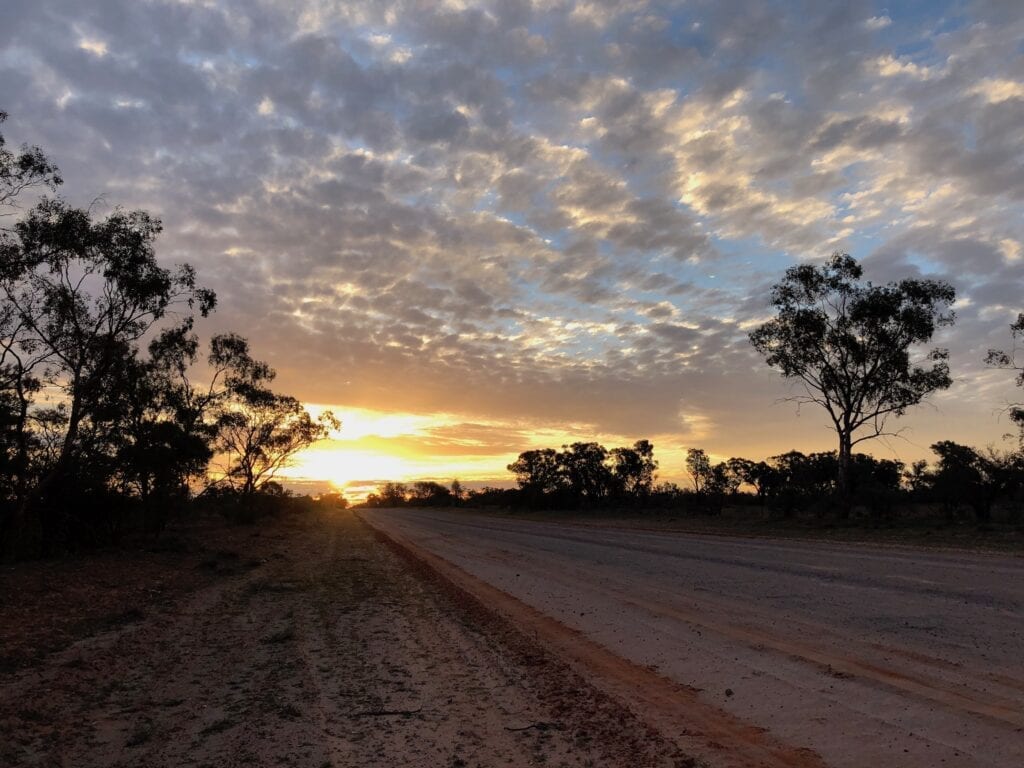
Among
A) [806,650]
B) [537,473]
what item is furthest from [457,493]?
[806,650]

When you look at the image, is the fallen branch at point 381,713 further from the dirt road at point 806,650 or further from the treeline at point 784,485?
the treeline at point 784,485

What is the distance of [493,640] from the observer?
8297 millimetres

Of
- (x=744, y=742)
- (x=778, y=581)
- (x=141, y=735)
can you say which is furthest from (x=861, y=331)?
(x=141, y=735)

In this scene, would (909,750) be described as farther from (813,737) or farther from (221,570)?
(221,570)

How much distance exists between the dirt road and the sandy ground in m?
0.64

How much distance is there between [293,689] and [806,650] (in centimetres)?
551

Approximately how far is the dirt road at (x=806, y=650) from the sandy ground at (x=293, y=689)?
638 mm

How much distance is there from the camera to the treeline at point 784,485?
113ft

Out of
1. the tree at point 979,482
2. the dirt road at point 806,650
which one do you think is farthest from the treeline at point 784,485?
the dirt road at point 806,650

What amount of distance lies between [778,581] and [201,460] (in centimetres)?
2168

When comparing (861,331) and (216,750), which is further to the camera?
(861,331)

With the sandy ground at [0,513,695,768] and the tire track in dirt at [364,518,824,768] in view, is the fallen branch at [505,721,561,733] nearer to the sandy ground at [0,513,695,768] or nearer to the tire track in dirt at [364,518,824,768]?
the sandy ground at [0,513,695,768]

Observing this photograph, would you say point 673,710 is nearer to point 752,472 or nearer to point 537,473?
point 752,472

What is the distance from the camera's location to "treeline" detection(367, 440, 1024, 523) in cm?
3447
